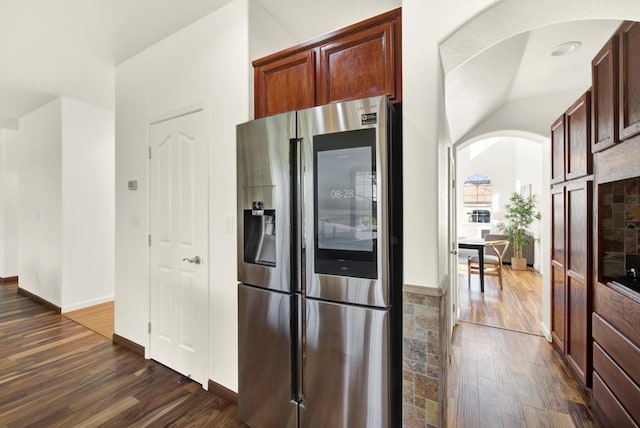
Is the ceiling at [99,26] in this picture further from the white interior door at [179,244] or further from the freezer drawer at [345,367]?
the freezer drawer at [345,367]

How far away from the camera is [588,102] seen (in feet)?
7.01

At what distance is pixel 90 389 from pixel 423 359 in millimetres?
2422

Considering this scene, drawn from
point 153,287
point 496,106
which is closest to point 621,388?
point 496,106

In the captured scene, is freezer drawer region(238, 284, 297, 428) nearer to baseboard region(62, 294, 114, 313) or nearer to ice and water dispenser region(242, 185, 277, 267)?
ice and water dispenser region(242, 185, 277, 267)

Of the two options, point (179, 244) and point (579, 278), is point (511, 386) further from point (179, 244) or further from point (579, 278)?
point (179, 244)

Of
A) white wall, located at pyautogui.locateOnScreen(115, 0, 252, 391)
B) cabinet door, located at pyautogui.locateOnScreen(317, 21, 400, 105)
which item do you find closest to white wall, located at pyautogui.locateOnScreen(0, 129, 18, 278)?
white wall, located at pyautogui.locateOnScreen(115, 0, 252, 391)

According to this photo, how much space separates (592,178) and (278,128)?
2.18 metres

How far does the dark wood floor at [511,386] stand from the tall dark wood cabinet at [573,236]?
0.18 metres

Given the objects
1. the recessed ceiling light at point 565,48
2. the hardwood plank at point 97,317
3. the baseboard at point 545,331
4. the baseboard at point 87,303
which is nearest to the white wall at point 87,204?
the baseboard at point 87,303

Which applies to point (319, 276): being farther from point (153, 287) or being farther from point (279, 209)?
point (153, 287)

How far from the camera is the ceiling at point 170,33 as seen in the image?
2.13 m

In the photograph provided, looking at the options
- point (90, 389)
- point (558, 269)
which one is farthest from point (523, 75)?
point (90, 389)

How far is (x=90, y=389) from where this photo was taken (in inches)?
87.3

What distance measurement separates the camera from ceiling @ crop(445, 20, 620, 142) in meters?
2.28
